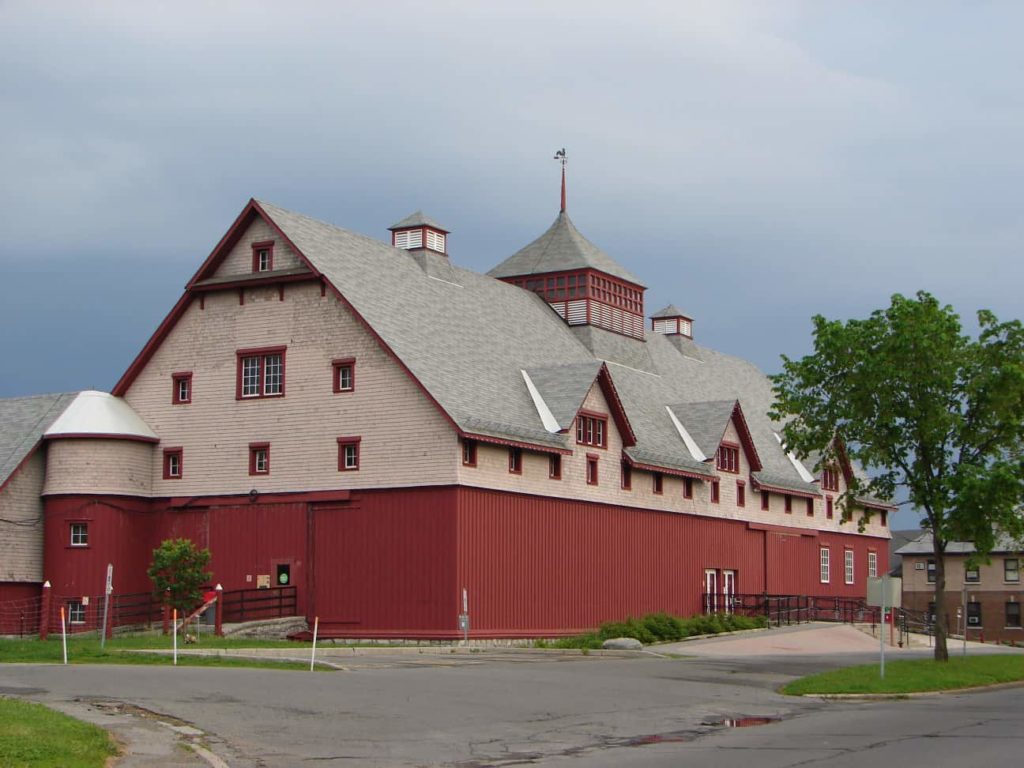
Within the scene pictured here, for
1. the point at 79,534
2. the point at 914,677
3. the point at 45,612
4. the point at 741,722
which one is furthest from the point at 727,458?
the point at 741,722

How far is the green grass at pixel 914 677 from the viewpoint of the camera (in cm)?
2920

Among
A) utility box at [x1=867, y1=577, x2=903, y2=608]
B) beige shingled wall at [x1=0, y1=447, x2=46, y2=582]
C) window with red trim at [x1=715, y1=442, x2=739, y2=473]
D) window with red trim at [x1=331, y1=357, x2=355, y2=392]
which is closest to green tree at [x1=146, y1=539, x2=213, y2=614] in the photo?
beige shingled wall at [x1=0, y1=447, x2=46, y2=582]

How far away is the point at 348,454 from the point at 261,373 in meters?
4.41

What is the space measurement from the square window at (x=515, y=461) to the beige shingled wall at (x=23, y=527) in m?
15.7

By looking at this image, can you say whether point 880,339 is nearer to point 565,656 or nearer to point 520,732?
point 565,656

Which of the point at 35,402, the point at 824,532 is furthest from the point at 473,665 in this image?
the point at 824,532

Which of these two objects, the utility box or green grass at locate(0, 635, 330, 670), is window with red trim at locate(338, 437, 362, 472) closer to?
green grass at locate(0, 635, 330, 670)

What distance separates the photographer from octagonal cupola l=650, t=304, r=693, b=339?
72.4 meters

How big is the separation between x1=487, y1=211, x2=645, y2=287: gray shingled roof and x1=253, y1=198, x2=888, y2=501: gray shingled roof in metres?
2.14

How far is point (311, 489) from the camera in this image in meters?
44.8

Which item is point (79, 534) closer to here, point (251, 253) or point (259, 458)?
point (259, 458)

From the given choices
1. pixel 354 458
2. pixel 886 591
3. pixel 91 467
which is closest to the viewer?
pixel 886 591

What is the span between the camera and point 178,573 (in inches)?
1633

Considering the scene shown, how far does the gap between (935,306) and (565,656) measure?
1385 cm
